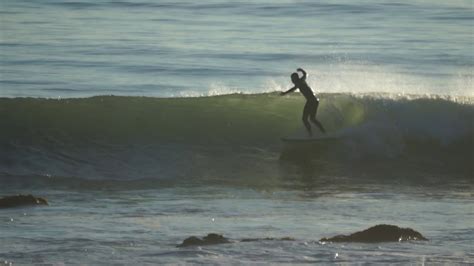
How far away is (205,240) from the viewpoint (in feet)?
41.6

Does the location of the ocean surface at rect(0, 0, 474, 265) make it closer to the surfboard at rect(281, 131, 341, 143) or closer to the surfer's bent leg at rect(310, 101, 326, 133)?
the surfboard at rect(281, 131, 341, 143)

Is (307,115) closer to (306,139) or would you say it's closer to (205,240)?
(306,139)

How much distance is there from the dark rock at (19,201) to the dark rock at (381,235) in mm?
3645

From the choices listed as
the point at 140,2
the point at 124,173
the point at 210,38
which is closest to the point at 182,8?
the point at 140,2

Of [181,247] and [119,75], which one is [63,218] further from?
[119,75]

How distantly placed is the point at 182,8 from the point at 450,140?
2635 centimetres

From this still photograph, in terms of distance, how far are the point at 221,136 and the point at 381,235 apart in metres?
8.28

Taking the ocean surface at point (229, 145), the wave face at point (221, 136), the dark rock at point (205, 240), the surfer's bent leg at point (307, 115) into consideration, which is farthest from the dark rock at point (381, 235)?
the surfer's bent leg at point (307, 115)

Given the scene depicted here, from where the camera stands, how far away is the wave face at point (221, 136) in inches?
740

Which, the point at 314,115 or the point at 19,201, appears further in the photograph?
the point at 314,115

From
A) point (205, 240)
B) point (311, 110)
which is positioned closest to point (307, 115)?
point (311, 110)

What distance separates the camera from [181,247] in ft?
41.2

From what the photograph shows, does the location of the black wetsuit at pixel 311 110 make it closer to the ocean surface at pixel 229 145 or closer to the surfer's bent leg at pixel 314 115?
the surfer's bent leg at pixel 314 115

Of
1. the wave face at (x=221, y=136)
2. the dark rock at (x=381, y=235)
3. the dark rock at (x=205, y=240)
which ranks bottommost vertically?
the dark rock at (x=205, y=240)
